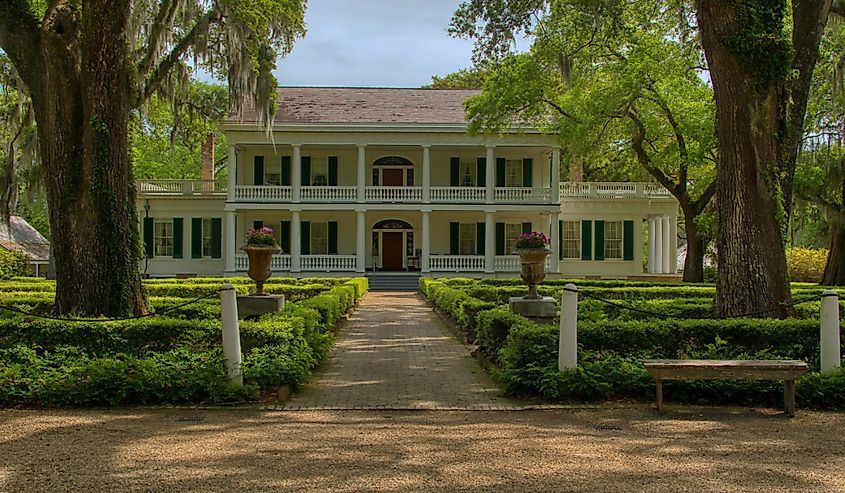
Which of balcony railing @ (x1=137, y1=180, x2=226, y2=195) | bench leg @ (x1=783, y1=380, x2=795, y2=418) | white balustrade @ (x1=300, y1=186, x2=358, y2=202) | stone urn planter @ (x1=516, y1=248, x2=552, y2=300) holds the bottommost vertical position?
bench leg @ (x1=783, y1=380, x2=795, y2=418)

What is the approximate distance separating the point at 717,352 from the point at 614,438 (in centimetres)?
261

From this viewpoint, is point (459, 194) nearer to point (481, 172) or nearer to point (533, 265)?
point (481, 172)

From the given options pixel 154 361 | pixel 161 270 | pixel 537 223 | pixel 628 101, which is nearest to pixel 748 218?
pixel 154 361

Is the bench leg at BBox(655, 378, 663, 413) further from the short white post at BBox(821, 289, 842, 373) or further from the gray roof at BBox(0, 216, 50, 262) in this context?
the gray roof at BBox(0, 216, 50, 262)

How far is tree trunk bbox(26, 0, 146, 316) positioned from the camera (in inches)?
367

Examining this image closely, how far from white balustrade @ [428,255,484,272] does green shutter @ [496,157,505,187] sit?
3.19m

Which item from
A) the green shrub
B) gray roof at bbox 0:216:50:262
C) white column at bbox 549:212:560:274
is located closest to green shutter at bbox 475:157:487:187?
white column at bbox 549:212:560:274

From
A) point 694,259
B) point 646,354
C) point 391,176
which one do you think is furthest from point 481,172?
point 646,354

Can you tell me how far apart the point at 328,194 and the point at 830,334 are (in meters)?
23.5

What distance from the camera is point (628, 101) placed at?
2133 cm

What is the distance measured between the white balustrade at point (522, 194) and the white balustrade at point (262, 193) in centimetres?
815

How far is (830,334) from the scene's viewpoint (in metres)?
7.14

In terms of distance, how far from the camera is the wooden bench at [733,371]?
20.9 ft

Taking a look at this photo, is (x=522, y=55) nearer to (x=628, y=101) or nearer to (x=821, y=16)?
(x=628, y=101)
